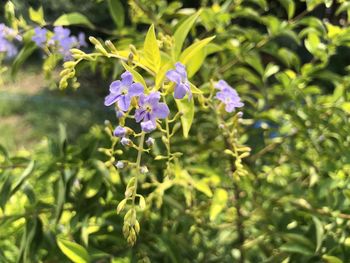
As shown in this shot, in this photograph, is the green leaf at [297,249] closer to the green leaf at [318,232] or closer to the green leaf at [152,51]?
the green leaf at [318,232]

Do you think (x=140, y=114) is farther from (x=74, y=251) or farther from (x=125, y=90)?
(x=74, y=251)

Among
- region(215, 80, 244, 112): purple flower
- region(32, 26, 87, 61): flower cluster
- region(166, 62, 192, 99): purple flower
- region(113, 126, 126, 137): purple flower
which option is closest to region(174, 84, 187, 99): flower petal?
region(166, 62, 192, 99): purple flower

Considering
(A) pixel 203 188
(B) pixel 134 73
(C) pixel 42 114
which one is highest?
(B) pixel 134 73

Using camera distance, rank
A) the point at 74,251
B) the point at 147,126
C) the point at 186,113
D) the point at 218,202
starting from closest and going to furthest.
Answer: the point at 147,126, the point at 186,113, the point at 74,251, the point at 218,202

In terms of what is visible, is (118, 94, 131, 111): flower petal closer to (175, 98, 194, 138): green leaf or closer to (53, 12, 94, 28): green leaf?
(175, 98, 194, 138): green leaf

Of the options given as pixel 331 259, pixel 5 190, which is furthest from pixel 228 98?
pixel 5 190

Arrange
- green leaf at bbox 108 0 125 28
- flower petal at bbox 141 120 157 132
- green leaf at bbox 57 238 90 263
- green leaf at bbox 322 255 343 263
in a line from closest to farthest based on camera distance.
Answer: flower petal at bbox 141 120 157 132 → green leaf at bbox 57 238 90 263 → green leaf at bbox 322 255 343 263 → green leaf at bbox 108 0 125 28
